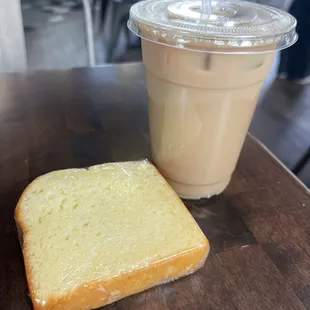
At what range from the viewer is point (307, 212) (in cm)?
63

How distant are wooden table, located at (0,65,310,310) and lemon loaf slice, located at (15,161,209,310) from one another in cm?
3

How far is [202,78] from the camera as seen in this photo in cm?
53

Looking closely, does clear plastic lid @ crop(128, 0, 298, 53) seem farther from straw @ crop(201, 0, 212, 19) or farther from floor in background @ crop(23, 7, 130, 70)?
floor in background @ crop(23, 7, 130, 70)

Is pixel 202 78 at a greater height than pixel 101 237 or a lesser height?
greater

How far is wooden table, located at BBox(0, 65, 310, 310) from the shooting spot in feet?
1.61

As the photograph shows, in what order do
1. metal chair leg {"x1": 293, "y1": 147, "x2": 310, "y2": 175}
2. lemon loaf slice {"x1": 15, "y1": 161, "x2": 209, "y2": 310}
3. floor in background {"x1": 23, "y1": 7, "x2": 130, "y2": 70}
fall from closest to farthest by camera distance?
lemon loaf slice {"x1": 15, "y1": 161, "x2": 209, "y2": 310} → metal chair leg {"x1": 293, "y1": 147, "x2": 310, "y2": 175} → floor in background {"x1": 23, "y1": 7, "x2": 130, "y2": 70}

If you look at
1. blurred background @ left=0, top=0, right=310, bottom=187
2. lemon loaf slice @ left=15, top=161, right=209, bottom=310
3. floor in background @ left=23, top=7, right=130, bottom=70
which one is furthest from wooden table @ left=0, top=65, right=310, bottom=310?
floor in background @ left=23, top=7, right=130, bottom=70

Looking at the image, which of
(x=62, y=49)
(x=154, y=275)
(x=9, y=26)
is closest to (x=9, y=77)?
(x=9, y=26)

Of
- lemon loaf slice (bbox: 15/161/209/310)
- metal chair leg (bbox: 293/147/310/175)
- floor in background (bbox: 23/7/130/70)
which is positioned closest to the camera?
lemon loaf slice (bbox: 15/161/209/310)

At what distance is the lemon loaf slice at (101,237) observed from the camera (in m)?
0.46

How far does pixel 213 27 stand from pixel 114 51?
82.9 inches

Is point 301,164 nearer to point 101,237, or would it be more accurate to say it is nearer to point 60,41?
point 101,237

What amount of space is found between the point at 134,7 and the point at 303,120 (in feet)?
1.91

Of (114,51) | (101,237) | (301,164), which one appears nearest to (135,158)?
(101,237)
